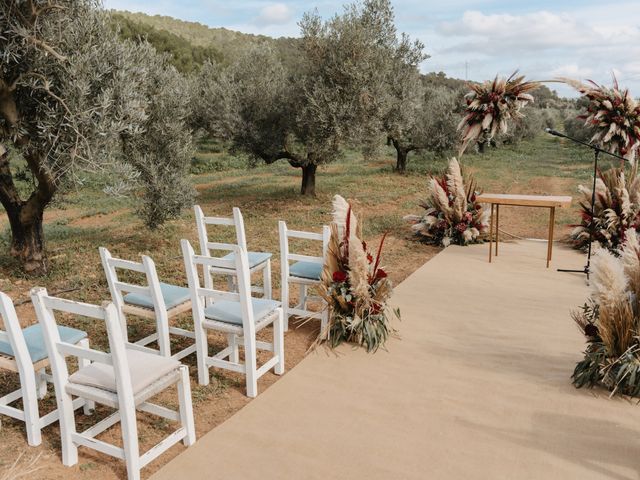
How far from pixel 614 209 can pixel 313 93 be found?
7029mm

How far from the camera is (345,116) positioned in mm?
12531

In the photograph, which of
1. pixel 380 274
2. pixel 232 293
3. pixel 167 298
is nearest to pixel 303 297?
pixel 380 274

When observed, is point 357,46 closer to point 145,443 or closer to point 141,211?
point 141,211

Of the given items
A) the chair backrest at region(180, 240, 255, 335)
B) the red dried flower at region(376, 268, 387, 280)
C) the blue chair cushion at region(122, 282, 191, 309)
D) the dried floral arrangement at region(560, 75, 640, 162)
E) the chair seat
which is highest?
the dried floral arrangement at region(560, 75, 640, 162)

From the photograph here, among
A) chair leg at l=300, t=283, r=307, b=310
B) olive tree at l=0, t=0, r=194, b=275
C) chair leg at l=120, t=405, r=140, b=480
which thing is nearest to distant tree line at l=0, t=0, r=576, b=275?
olive tree at l=0, t=0, r=194, b=275

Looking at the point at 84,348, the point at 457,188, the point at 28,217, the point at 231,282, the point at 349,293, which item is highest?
the point at 457,188

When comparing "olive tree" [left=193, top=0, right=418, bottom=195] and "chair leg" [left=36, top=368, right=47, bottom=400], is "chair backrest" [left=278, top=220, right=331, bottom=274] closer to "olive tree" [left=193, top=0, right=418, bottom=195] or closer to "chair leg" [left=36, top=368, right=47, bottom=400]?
"chair leg" [left=36, top=368, right=47, bottom=400]

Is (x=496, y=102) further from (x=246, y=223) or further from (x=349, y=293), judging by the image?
(x=246, y=223)

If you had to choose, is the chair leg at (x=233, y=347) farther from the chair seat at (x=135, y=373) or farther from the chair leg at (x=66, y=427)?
the chair leg at (x=66, y=427)

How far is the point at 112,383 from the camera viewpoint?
334 cm

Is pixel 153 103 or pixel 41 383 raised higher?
pixel 153 103

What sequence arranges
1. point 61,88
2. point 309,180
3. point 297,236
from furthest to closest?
point 309,180
point 61,88
point 297,236

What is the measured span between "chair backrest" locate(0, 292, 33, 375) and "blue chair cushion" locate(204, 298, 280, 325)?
1407 millimetres

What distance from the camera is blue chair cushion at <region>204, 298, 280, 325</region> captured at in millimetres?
4453
